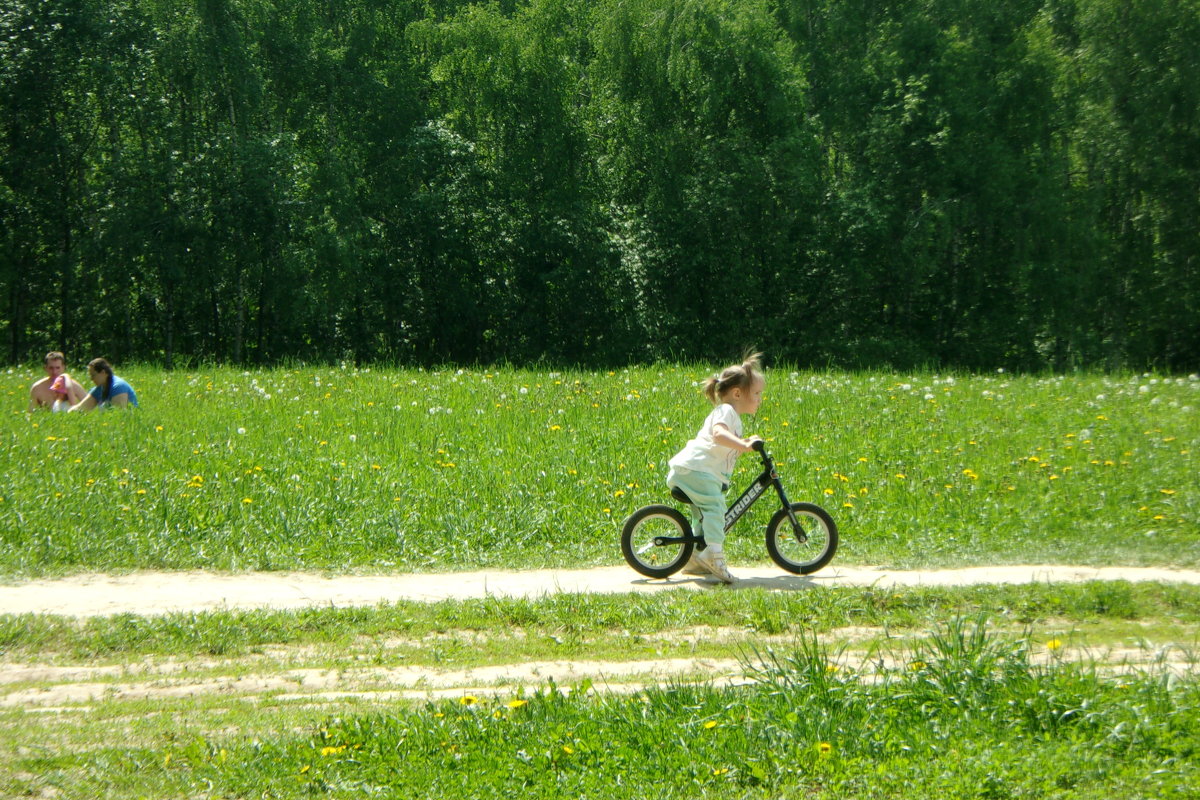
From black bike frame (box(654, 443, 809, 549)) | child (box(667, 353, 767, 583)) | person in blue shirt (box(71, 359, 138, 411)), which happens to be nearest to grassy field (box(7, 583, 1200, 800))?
child (box(667, 353, 767, 583))

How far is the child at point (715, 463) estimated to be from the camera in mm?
8258

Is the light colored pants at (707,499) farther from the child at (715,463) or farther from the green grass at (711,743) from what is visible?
the green grass at (711,743)

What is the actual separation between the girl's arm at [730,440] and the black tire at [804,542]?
3.02ft

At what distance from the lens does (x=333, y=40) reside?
109 ft

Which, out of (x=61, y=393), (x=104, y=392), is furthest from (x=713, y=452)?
(x=61, y=393)

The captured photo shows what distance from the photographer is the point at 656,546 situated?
8523 mm

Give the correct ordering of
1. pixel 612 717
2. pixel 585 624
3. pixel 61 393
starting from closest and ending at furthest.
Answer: pixel 612 717, pixel 585 624, pixel 61 393

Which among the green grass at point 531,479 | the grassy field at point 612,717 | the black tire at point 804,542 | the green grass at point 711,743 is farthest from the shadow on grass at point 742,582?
the green grass at point 711,743

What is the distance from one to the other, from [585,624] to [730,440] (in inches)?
68.5

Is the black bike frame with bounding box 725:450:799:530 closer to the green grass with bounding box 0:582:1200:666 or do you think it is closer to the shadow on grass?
the shadow on grass

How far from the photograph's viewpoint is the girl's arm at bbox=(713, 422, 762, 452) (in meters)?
7.90

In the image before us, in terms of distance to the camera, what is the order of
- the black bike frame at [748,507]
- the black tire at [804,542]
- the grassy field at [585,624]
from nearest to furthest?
the grassy field at [585,624] < the black bike frame at [748,507] < the black tire at [804,542]

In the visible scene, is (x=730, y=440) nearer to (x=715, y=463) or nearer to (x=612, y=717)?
(x=715, y=463)

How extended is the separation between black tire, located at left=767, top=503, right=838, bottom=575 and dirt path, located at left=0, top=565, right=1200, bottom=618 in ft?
0.40
